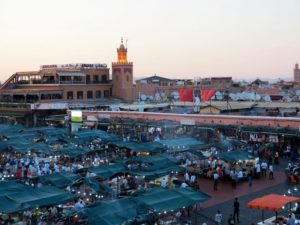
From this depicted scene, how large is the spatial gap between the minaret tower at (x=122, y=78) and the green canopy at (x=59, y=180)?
3910 cm

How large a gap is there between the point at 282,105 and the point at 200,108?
23.6ft

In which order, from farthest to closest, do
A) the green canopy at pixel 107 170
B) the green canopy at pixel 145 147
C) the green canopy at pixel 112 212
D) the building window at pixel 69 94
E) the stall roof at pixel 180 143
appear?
1. the building window at pixel 69 94
2. the stall roof at pixel 180 143
3. the green canopy at pixel 145 147
4. the green canopy at pixel 107 170
5. the green canopy at pixel 112 212

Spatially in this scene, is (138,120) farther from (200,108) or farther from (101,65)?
(101,65)

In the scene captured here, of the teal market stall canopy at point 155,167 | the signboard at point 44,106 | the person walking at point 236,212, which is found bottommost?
the person walking at point 236,212

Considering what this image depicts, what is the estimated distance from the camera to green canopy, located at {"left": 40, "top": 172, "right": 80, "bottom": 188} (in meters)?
16.7

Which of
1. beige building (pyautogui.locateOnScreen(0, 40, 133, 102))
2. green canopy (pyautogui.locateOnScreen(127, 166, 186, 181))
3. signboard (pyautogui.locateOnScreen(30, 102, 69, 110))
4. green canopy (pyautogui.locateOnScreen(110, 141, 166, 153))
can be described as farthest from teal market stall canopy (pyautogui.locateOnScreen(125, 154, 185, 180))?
beige building (pyautogui.locateOnScreen(0, 40, 133, 102))

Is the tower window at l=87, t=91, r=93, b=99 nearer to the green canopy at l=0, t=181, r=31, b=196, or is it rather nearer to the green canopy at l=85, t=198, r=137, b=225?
the green canopy at l=0, t=181, r=31, b=196

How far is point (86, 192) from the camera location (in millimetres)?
17688

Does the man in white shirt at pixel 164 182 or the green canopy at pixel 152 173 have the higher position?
the green canopy at pixel 152 173

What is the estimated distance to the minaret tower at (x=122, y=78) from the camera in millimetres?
56000

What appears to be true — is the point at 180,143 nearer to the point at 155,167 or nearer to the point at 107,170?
→ the point at 155,167

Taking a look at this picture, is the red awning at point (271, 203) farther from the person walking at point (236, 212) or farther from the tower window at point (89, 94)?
the tower window at point (89, 94)

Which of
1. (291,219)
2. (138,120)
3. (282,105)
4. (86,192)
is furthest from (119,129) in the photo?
(291,219)

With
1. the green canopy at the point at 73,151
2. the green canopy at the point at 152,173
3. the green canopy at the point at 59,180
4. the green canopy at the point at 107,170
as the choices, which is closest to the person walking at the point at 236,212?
the green canopy at the point at 152,173
